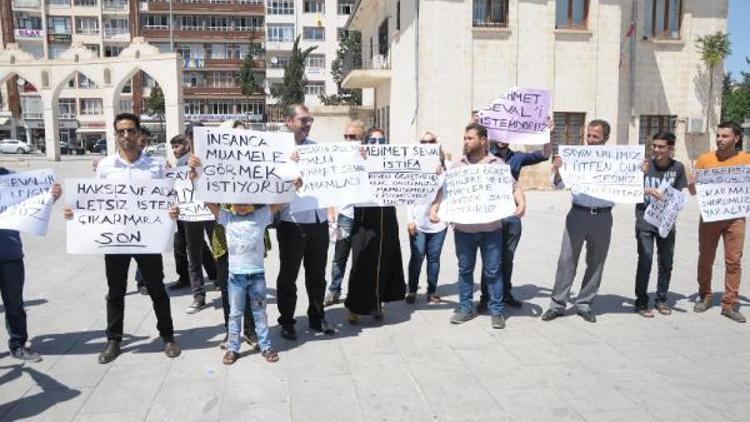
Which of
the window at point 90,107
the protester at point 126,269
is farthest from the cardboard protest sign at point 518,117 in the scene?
the window at point 90,107

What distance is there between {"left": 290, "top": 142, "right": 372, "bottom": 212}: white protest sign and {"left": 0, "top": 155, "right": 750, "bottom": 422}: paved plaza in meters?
1.34

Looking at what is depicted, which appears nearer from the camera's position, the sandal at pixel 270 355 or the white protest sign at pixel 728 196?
the sandal at pixel 270 355

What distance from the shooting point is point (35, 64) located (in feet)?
133

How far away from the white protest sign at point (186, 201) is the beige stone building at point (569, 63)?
47.2 ft

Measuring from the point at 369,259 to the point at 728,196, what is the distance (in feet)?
13.1

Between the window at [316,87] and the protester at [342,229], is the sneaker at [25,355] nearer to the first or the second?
the protester at [342,229]

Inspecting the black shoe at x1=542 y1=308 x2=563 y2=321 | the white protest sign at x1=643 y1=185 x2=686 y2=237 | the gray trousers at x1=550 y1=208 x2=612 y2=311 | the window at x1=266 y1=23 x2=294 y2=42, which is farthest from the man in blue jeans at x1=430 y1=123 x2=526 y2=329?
the window at x1=266 y1=23 x2=294 y2=42

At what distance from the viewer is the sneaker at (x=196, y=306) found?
258 inches

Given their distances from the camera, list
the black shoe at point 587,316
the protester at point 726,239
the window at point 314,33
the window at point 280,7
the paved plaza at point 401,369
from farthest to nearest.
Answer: the window at point 280,7, the window at point 314,33, the protester at point 726,239, the black shoe at point 587,316, the paved plaza at point 401,369

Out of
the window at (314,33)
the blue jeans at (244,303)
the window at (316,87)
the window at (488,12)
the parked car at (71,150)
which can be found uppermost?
the window at (314,33)

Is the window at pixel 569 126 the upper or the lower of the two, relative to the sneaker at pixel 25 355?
upper

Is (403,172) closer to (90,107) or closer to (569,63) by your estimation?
(569,63)

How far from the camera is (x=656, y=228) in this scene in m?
6.36

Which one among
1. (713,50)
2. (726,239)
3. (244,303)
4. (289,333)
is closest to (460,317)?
(289,333)
